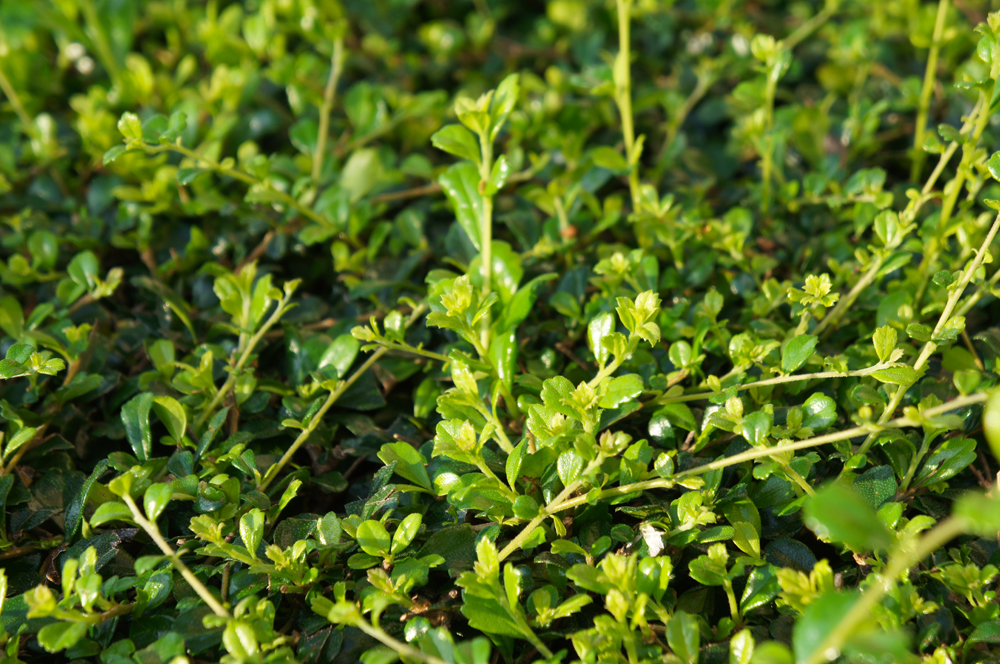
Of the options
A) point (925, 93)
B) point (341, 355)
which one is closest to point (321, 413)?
point (341, 355)

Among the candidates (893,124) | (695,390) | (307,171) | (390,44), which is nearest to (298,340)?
(307,171)

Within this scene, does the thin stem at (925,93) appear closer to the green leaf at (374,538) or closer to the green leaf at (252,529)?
the green leaf at (374,538)

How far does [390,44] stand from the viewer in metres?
2.13

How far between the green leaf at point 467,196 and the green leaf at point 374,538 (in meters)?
0.57

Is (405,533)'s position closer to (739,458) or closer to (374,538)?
(374,538)

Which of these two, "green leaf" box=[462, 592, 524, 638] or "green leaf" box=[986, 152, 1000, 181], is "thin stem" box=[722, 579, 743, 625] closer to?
"green leaf" box=[462, 592, 524, 638]

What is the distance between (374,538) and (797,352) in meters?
0.71

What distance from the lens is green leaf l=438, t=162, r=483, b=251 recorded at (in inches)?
56.3

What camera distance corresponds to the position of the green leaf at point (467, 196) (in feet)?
4.69

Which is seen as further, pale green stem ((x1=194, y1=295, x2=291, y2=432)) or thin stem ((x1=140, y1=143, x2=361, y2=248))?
thin stem ((x1=140, y1=143, x2=361, y2=248))

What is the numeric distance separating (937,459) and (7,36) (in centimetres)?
243

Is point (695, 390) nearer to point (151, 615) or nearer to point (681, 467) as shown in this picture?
point (681, 467)

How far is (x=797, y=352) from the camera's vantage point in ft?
3.88

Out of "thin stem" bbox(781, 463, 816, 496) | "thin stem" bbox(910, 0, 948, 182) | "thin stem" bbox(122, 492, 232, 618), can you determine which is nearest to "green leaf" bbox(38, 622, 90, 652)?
"thin stem" bbox(122, 492, 232, 618)
